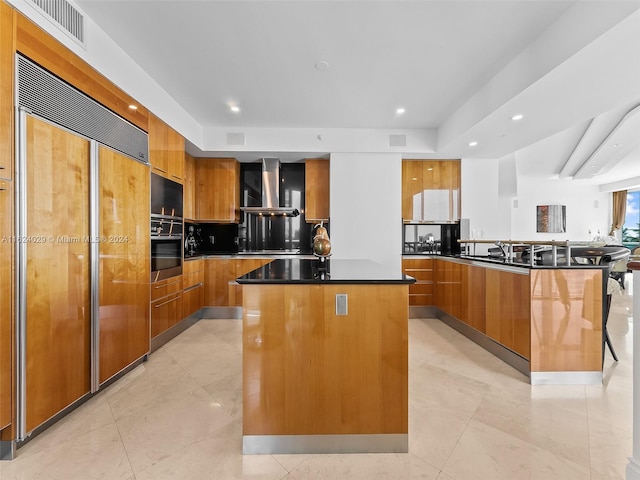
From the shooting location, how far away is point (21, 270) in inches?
60.7

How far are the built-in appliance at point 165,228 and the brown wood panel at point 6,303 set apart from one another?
132cm

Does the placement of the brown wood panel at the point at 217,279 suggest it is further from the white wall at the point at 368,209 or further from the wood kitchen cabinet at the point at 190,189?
the white wall at the point at 368,209

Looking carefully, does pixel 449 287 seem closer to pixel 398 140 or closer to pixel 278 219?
pixel 398 140

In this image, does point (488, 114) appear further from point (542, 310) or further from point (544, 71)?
point (542, 310)

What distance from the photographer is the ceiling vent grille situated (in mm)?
1729

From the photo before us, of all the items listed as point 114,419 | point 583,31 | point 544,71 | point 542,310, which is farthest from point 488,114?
point 114,419

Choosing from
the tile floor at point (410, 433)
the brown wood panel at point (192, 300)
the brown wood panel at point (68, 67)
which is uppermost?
the brown wood panel at point (68, 67)

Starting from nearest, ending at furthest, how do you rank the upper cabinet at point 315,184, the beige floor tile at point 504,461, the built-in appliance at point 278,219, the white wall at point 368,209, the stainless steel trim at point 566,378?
1. the beige floor tile at point 504,461
2. the stainless steel trim at point 566,378
3. the white wall at point 368,209
4. the upper cabinet at point 315,184
5. the built-in appliance at point 278,219

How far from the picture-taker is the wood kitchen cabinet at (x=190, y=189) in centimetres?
403

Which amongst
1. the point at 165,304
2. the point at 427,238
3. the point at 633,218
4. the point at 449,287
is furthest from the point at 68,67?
the point at 633,218

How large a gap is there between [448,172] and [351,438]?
4.20m

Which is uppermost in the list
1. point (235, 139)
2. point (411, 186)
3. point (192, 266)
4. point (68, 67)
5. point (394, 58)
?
point (394, 58)

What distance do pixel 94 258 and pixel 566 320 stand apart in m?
3.69

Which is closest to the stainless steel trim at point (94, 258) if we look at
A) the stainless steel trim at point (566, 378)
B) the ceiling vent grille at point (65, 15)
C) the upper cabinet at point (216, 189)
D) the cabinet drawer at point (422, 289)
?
the ceiling vent grille at point (65, 15)
